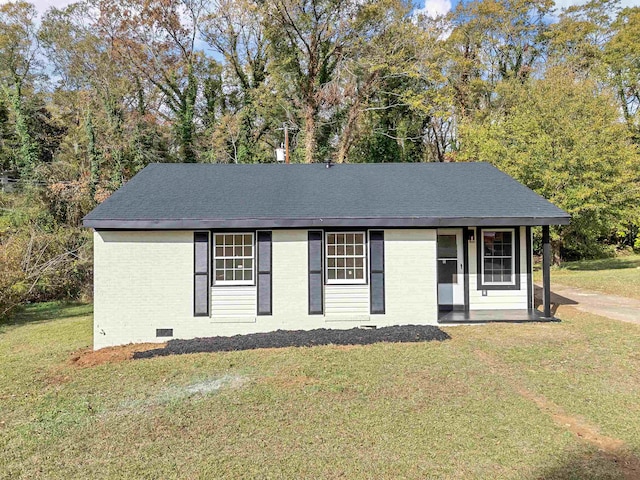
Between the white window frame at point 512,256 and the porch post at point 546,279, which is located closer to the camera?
the porch post at point 546,279

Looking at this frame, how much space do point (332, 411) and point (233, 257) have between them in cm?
502

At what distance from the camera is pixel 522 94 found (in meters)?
22.7

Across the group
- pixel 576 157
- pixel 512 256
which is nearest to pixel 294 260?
pixel 512 256

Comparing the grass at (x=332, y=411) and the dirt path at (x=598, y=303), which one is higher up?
the dirt path at (x=598, y=303)

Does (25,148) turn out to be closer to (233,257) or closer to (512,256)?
(233,257)

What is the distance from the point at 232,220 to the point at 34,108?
24.8m

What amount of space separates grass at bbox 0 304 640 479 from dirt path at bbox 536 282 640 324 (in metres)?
2.54

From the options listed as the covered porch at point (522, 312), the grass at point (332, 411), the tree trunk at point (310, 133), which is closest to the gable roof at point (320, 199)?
the covered porch at point (522, 312)

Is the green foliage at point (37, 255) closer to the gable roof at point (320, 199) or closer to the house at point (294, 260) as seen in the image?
the gable roof at point (320, 199)

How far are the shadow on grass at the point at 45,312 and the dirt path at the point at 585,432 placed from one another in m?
14.2

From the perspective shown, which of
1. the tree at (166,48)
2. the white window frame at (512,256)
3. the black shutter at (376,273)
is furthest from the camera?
the tree at (166,48)

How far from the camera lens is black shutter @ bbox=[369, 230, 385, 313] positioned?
928 cm

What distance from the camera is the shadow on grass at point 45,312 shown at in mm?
14062

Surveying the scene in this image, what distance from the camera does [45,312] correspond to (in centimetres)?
1562
